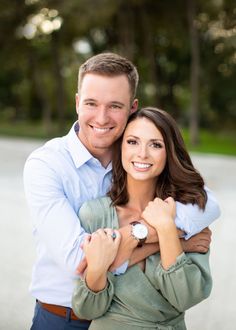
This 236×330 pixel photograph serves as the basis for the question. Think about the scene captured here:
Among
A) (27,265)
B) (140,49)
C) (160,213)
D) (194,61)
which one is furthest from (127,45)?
(160,213)

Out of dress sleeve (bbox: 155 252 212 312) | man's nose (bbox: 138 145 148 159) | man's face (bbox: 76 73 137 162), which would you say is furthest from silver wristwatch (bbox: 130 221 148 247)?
man's face (bbox: 76 73 137 162)

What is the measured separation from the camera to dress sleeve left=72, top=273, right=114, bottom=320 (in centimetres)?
226

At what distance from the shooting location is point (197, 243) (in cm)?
247

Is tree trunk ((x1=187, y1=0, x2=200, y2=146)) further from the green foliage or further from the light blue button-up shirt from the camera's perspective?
the light blue button-up shirt

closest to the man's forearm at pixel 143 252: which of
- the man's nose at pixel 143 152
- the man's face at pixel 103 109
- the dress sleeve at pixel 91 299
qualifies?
the dress sleeve at pixel 91 299

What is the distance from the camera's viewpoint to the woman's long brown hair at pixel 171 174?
2.41 m

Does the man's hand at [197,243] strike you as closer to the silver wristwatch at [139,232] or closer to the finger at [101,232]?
the silver wristwatch at [139,232]

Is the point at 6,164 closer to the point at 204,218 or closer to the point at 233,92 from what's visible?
the point at 204,218

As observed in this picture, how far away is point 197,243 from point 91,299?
49 centimetres

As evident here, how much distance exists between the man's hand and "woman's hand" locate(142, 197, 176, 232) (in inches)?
5.0

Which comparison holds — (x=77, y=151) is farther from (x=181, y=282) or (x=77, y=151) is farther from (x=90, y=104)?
(x=181, y=282)

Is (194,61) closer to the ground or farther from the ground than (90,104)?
farther from the ground

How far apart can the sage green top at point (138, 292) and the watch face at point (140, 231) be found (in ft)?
0.28

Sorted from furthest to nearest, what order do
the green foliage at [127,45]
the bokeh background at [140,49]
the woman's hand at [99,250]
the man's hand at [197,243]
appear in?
the green foliage at [127,45] → the bokeh background at [140,49] → the man's hand at [197,243] → the woman's hand at [99,250]
